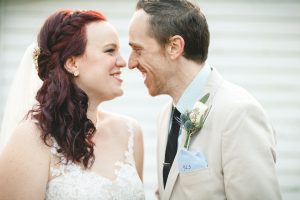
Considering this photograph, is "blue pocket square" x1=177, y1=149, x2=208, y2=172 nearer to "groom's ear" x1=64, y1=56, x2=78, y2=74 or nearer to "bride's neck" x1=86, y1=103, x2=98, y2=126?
"bride's neck" x1=86, y1=103, x2=98, y2=126

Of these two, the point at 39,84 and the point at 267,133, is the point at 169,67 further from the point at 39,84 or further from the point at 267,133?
the point at 39,84

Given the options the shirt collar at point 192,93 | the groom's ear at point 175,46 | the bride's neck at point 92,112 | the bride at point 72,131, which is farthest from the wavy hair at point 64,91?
the shirt collar at point 192,93

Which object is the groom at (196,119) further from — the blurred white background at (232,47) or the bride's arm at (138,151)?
the blurred white background at (232,47)

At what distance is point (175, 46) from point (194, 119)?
623 mm

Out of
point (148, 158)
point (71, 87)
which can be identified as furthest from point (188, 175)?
point (148, 158)

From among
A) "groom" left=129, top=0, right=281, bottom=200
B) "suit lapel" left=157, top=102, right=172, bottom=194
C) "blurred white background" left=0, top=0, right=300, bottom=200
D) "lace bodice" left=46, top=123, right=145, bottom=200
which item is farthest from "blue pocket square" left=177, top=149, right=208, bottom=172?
"blurred white background" left=0, top=0, right=300, bottom=200

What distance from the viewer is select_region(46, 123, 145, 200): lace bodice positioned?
343cm

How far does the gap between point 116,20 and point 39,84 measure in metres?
2.44

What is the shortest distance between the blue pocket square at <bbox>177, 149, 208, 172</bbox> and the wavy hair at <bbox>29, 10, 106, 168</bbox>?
76cm

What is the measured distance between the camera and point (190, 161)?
3197 mm

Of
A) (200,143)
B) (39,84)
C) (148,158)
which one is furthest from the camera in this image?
(148,158)

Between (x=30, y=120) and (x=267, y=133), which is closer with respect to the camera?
(x=267, y=133)

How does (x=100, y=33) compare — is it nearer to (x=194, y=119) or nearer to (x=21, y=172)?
(x=194, y=119)

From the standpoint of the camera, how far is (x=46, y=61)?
12.3 feet
